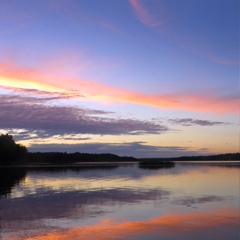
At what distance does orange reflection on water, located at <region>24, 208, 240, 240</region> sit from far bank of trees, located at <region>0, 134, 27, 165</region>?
3423 inches

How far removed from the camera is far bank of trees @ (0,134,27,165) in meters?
101

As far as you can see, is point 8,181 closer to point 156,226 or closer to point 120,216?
point 120,216

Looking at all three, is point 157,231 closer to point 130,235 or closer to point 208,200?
point 130,235

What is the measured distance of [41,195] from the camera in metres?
31.0

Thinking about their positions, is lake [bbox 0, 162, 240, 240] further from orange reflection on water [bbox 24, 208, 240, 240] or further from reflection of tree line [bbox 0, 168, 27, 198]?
reflection of tree line [bbox 0, 168, 27, 198]

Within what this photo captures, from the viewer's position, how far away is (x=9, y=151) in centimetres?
→ 10238

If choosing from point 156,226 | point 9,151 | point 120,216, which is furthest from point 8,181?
point 9,151

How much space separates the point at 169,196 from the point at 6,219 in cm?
1460

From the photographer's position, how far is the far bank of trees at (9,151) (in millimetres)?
101125

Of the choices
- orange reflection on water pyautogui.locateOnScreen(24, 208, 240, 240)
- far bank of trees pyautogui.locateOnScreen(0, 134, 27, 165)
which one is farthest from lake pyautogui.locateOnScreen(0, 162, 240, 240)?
far bank of trees pyautogui.locateOnScreen(0, 134, 27, 165)

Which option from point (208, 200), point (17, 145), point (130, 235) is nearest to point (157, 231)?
point (130, 235)

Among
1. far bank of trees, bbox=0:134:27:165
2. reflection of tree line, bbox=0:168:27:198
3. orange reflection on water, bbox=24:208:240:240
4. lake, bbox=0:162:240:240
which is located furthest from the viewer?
far bank of trees, bbox=0:134:27:165

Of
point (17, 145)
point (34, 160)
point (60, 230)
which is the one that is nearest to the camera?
point (60, 230)

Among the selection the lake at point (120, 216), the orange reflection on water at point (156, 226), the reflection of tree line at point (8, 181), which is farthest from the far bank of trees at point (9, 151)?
the orange reflection on water at point (156, 226)
